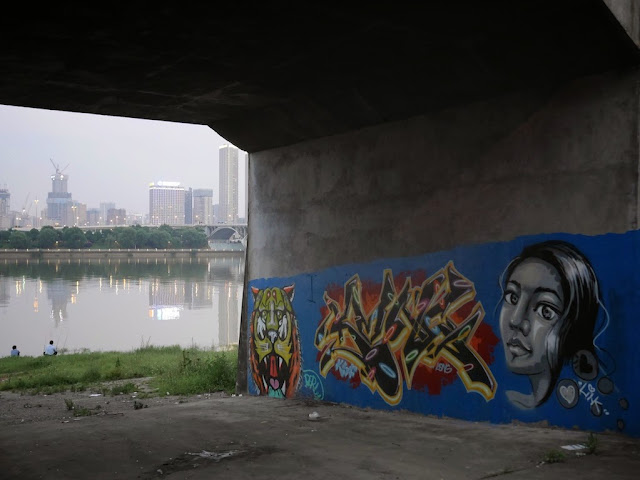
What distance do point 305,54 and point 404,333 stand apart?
4.10m

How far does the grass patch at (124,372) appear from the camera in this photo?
47.4 ft

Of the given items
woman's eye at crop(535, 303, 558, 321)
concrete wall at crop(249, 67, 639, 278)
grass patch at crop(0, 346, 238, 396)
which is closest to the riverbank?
grass patch at crop(0, 346, 238, 396)

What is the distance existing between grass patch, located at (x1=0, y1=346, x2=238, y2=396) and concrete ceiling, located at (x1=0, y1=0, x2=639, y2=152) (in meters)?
6.30

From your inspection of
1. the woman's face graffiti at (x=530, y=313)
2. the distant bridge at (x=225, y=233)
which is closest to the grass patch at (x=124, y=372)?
the woman's face graffiti at (x=530, y=313)

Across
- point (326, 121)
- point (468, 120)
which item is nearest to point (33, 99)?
point (326, 121)

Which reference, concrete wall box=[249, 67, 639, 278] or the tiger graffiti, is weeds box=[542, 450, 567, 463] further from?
concrete wall box=[249, 67, 639, 278]

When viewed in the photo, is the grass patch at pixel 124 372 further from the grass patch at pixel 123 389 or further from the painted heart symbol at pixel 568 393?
the painted heart symbol at pixel 568 393

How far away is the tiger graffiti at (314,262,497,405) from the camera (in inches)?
336

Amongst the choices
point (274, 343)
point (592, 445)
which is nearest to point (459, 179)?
point (592, 445)

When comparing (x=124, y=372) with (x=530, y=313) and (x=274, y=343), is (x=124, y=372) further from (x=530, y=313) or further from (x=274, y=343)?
(x=530, y=313)

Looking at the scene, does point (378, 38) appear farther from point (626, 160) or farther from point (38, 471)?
point (38, 471)

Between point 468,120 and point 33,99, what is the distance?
6.24 m

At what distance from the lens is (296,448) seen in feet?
24.9

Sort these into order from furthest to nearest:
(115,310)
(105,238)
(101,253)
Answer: (105,238)
(101,253)
(115,310)
